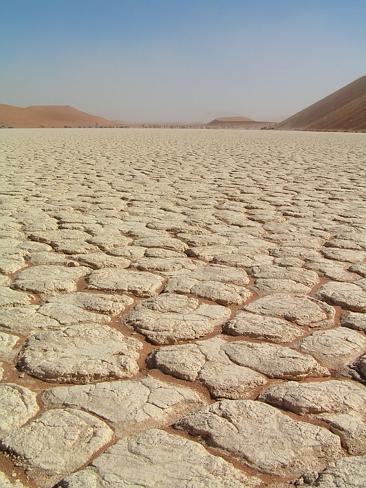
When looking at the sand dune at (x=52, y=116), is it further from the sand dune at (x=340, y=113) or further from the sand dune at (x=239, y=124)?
the sand dune at (x=340, y=113)

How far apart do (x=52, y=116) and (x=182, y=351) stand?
77868 mm

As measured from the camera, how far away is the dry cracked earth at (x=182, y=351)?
128 cm

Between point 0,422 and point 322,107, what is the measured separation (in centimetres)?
6230

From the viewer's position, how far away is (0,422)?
1402 millimetres

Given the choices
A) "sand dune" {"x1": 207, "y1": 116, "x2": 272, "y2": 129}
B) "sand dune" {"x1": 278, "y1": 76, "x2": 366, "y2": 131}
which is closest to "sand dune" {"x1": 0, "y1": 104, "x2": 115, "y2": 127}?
"sand dune" {"x1": 207, "y1": 116, "x2": 272, "y2": 129}

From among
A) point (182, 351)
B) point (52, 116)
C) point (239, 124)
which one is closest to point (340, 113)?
point (182, 351)

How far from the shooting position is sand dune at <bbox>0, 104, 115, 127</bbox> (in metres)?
63.8

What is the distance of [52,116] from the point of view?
247 feet

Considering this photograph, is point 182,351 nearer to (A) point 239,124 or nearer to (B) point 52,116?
(B) point 52,116

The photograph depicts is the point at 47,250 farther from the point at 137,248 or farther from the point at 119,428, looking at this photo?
the point at 119,428

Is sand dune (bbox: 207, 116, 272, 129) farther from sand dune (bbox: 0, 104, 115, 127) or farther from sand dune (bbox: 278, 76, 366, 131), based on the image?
sand dune (bbox: 0, 104, 115, 127)

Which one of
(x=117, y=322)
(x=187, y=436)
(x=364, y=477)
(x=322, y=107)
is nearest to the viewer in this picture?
(x=364, y=477)

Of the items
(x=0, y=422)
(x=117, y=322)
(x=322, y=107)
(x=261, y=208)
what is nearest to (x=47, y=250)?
(x=117, y=322)

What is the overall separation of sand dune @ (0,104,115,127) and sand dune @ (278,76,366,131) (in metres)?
23.6
